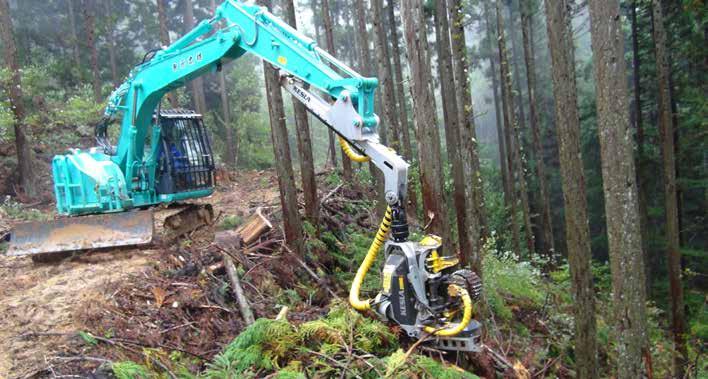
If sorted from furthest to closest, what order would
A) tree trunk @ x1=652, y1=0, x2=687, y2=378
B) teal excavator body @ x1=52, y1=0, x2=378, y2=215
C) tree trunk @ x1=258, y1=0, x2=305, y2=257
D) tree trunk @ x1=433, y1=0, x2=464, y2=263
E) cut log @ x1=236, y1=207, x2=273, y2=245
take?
tree trunk @ x1=652, y1=0, x2=687, y2=378, tree trunk @ x1=433, y1=0, x2=464, y2=263, cut log @ x1=236, y1=207, x2=273, y2=245, tree trunk @ x1=258, y1=0, x2=305, y2=257, teal excavator body @ x1=52, y1=0, x2=378, y2=215

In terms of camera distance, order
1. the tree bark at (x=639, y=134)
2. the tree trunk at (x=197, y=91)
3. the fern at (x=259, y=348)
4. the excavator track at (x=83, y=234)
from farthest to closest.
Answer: the tree trunk at (x=197, y=91) → the tree bark at (x=639, y=134) → the excavator track at (x=83, y=234) → the fern at (x=259, y=348)

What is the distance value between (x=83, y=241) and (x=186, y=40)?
350cm

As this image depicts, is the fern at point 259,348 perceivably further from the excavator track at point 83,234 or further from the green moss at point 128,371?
the excavator track at point 83,234

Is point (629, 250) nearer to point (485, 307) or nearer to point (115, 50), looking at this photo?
point (485, 307)

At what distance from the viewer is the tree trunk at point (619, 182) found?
562 cm

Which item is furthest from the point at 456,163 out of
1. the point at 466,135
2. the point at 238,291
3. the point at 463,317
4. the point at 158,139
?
the point at 463,317

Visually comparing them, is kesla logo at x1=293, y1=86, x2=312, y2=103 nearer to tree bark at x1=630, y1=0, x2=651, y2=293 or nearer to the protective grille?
the protective grille

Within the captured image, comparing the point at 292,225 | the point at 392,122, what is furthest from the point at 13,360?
the point at 392,122

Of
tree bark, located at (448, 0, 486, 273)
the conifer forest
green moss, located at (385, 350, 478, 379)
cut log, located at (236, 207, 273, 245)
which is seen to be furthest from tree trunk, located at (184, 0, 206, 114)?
green moss, located at (385, 350, 478, 379)

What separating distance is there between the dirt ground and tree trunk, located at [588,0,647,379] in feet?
19.7

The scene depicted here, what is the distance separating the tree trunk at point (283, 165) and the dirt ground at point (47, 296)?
2145 millimetres

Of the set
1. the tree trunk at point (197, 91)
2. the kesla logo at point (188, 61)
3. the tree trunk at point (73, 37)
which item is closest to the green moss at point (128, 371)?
the kesla logo at point (188, 61)

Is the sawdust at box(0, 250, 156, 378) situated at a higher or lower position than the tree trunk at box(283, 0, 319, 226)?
lower

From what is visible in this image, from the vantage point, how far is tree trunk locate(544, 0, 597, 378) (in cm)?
737
